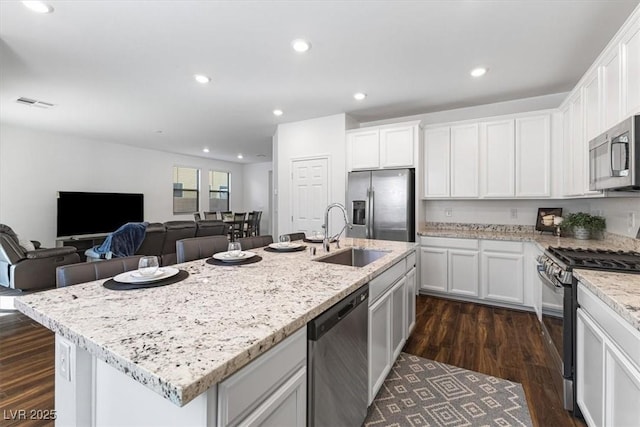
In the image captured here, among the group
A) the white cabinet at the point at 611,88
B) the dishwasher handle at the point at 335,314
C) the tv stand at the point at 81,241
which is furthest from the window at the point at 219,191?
the white cabinet at the point at 611,88

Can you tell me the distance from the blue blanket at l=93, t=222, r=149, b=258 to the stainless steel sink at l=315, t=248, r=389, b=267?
10.6ft

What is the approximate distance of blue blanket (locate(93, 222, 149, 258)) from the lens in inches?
155

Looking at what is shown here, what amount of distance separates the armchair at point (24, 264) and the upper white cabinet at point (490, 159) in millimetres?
5417

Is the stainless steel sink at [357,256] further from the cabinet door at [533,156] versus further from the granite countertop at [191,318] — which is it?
the cabinet door at [533,156]

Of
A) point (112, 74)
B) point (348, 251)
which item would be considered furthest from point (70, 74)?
point (348, 251)

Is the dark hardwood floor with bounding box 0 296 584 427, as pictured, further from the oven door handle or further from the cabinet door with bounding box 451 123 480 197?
the cabinet door with bounding box 451 123 480 197

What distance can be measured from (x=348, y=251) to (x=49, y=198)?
260 inches

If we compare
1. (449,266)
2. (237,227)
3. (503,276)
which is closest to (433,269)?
(449,266)

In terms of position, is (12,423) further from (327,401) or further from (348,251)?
(348,251)

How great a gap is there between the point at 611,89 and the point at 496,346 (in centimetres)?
220

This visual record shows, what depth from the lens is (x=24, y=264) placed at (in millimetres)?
3902

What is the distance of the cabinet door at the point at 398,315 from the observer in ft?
6.70

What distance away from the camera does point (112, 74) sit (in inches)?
125

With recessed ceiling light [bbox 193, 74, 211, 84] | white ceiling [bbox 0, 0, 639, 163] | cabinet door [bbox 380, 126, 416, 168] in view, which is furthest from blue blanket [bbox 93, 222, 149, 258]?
cabinet door [bbox 380, 126, 416, 168]
